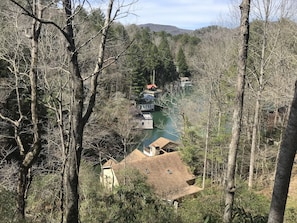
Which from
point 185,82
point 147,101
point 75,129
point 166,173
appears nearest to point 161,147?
point 166,173

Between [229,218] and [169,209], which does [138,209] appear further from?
[229,218]

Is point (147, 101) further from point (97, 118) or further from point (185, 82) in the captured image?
point (97, 118)

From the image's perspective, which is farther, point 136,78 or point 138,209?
point 136,78

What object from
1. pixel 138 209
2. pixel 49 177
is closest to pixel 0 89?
pixel 49 177

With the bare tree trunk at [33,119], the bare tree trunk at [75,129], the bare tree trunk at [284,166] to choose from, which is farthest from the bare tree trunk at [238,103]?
the bare tree trunk at [33,119]

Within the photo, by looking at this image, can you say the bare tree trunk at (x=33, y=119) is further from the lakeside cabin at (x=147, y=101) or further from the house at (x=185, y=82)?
the house at (x=185, y=82)
